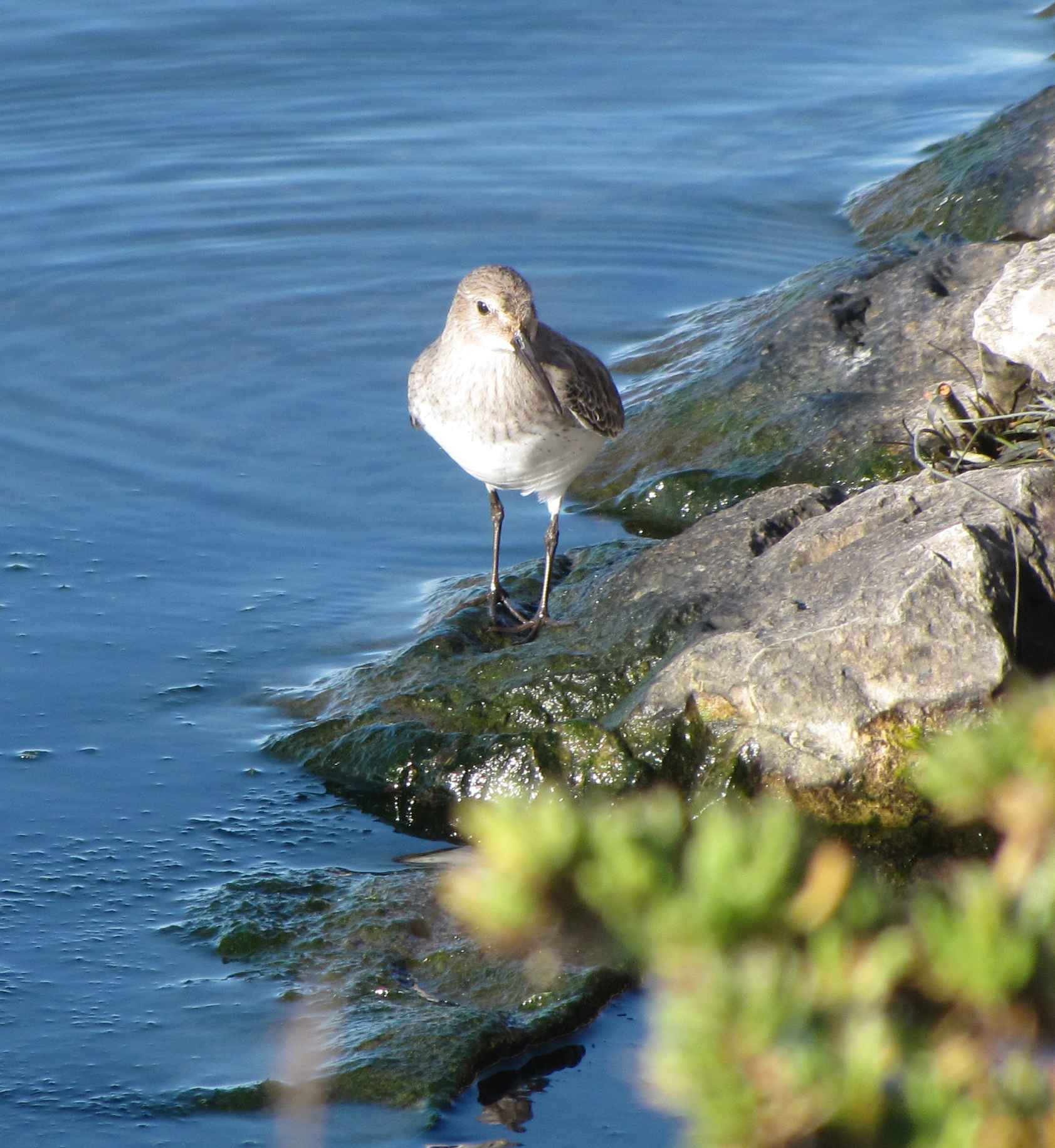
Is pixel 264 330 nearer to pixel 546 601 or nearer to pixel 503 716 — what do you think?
pixel 546 601

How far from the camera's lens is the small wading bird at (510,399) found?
575 centimetres

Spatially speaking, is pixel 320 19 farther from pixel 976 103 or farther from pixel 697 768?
pixel 697 768

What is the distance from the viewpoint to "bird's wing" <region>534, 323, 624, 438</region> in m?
5.88

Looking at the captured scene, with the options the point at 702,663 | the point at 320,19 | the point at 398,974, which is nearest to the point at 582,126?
the point at 320,19

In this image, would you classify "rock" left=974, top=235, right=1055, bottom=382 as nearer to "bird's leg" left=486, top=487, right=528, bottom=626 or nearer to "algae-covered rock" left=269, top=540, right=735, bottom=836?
"algae-covered rock" left=269, top=540, right=735, bottom=836

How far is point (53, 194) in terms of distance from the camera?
34.4 feet

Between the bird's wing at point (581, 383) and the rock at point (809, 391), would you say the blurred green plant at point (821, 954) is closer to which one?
the bird's wing at point (581, 383)

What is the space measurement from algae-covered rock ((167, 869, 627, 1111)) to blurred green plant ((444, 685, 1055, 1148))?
2.74m

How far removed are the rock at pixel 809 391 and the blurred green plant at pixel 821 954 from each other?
5.22 m

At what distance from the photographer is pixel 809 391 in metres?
7.17

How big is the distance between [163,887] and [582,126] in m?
7.80

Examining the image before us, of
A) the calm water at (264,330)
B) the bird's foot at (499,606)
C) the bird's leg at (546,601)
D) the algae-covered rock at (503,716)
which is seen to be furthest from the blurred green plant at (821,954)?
the bird's foot at (499,606)

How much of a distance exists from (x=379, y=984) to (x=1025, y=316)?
9.08ft

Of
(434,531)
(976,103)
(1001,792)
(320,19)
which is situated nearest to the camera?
(1001,792)
